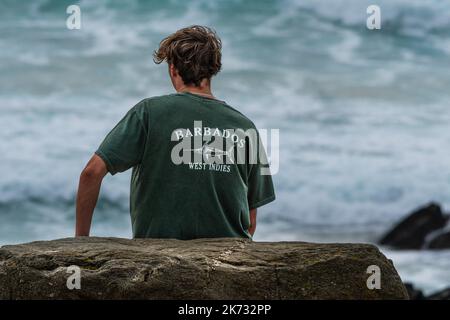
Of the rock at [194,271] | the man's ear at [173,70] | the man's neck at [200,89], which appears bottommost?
the rock at [194,271]

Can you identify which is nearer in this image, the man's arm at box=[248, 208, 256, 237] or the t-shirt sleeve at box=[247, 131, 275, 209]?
the t-shirt sleeve at box=[247, 131, 275, 209]

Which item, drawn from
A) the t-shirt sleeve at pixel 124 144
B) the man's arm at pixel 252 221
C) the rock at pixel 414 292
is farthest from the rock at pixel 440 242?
the t-shirt sleeve at pixel 124 144

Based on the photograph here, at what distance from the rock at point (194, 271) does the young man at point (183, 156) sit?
0.63 ft

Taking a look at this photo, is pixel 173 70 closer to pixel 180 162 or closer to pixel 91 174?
pixel 180 162

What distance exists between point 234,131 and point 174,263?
805 mm

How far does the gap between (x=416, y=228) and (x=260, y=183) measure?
41.1 feet

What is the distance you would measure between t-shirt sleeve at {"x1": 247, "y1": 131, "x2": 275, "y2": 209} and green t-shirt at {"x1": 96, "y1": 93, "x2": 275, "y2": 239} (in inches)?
7.4

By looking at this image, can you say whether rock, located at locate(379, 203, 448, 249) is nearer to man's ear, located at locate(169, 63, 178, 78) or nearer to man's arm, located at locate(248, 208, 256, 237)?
man's arm, located at locate(248, 208, 256, 237)

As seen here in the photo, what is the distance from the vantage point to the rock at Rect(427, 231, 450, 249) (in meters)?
16.4

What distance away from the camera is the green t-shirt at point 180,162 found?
4.41m

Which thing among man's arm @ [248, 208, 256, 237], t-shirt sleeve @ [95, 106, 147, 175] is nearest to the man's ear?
t-shirt sleeve @ [95, 106, 147, 175]

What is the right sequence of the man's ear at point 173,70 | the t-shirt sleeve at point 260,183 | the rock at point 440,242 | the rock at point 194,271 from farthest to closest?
the rock at point 440,242
the t-shirt sleeve at point 260,183
the man's ear at point 173,70
the rock at point 194,271

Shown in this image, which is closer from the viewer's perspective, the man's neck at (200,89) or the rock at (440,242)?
the man's neck at (200,89)

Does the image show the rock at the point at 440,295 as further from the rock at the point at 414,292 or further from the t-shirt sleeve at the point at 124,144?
the t-shirt sleeve at the point at 124,144
